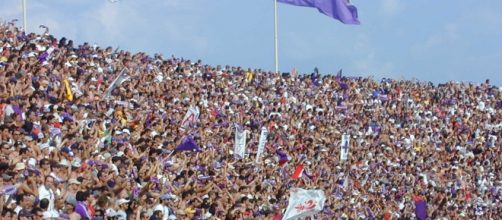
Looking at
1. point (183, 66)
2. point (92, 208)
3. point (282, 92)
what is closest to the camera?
point (92, 208)

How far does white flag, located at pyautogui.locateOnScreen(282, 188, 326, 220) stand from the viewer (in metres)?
20.3

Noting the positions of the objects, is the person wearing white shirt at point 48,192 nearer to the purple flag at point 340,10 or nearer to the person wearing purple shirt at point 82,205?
the person wearing purple shirt at point 82,205

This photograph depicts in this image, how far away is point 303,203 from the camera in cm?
2034

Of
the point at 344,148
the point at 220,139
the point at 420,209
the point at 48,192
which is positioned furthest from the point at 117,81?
the point at 48,192

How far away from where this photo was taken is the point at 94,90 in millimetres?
24359

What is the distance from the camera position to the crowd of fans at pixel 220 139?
17.1 metres

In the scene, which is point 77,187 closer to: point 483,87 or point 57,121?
point 57,121

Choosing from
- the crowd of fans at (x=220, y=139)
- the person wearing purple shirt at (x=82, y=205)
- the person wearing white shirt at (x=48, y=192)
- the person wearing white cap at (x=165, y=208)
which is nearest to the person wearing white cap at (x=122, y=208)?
the crowd of fans at (x=220, y=139)

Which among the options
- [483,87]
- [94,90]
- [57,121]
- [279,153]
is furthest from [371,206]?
[483,87]

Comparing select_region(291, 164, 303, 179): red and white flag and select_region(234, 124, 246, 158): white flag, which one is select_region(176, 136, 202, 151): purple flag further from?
select_region(291, 164, 303, 179): red and white flag

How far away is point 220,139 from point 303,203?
6.30 m

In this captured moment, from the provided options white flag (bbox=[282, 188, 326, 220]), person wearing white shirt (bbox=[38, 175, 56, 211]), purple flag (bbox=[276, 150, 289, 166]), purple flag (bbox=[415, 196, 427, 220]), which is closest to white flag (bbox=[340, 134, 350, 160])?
purple flag (bbox=[415, 196, 427, 220])

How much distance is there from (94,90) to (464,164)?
15383 mm

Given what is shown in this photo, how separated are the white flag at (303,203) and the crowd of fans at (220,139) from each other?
74cm
